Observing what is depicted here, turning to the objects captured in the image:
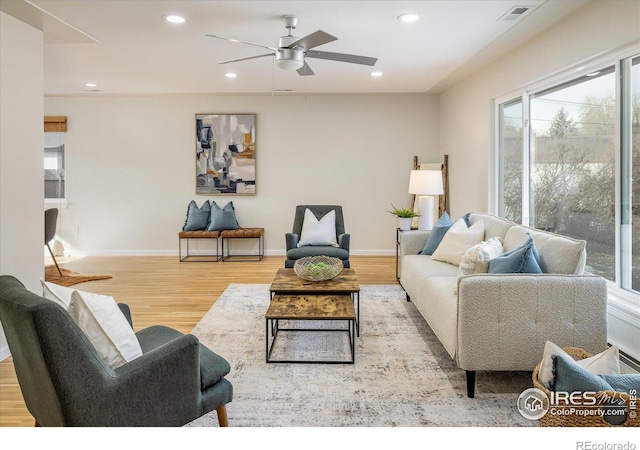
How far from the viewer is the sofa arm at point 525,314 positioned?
243cm

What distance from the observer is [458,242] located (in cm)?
396

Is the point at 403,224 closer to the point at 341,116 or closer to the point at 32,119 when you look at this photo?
the point at 341,116

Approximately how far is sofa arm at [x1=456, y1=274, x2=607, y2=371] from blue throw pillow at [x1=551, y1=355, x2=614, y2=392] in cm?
76

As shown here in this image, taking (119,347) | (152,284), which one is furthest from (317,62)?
(119,347)

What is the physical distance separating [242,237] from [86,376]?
537cm

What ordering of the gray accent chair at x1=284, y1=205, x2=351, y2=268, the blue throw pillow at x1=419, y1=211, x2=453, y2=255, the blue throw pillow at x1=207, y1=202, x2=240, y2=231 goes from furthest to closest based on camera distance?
the blue throw pillow at x1=207, y1=202, x2=240, y2=231
the gray accent chair at x1=284, y1=205, x2=351, y2=268
the blue throw pillow at x1=419, y1=211, x2=453, y2=255

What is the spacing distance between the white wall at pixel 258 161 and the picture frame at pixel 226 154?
11 centimetres

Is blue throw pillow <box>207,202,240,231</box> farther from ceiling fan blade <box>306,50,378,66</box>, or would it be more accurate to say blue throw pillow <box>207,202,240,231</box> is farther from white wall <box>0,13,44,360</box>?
ceiling fan blade <box>306,50,378,66</box>

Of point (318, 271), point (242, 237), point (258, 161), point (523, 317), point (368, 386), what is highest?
point (258, 161)

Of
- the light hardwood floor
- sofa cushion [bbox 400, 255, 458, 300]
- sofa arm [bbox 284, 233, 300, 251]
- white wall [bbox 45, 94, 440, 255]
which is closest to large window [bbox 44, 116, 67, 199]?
white wall [bbox 45, 94, 440, 255]

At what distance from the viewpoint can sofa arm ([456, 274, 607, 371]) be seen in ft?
7.98

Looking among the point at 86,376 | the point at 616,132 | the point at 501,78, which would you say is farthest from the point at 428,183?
the point at 86,376

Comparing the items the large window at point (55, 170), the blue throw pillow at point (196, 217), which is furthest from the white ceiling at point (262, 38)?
the blue throw pillow at point (196, 217)

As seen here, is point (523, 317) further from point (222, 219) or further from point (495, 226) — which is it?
point (222, 219)
